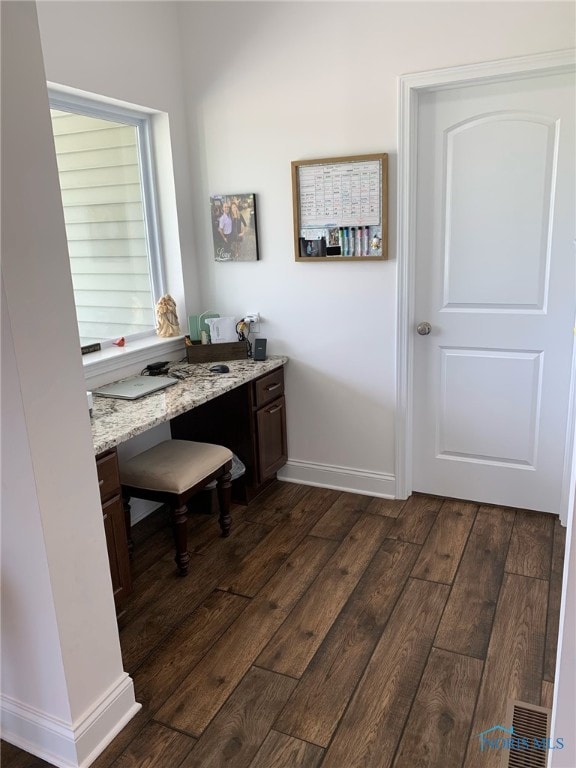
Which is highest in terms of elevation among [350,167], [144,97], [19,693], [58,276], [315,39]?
[315,39]

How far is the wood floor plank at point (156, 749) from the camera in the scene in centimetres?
168

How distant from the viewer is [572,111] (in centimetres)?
252

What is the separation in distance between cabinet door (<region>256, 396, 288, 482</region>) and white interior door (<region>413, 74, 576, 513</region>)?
2.48 feet

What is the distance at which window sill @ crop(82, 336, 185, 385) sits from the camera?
273 centimetres

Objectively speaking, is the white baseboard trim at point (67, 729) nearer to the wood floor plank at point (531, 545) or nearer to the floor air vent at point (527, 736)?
the floor air vent at point (527, 736)

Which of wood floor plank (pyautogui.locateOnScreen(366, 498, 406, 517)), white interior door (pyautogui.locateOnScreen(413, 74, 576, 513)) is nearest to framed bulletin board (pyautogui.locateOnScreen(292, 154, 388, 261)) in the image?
white interior door (pyautogui.locateOnScreen(413, 74, 576, 513))

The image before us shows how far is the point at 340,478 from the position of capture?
11.0 feet

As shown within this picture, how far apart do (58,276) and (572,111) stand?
2286 mm

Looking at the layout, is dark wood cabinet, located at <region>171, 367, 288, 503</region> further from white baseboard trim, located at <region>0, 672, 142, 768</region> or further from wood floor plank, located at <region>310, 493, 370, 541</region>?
white baseboard trim, located at <region>0, 672, 142, 768</region>

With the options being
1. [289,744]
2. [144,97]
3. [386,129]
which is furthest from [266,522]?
[144,97]

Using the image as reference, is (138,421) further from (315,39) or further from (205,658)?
(315,39)

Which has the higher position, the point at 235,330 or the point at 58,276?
the point at 58,276

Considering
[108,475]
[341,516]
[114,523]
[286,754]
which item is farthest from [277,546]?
[286,754]

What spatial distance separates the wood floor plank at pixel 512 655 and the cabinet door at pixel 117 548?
→ 132 cm
